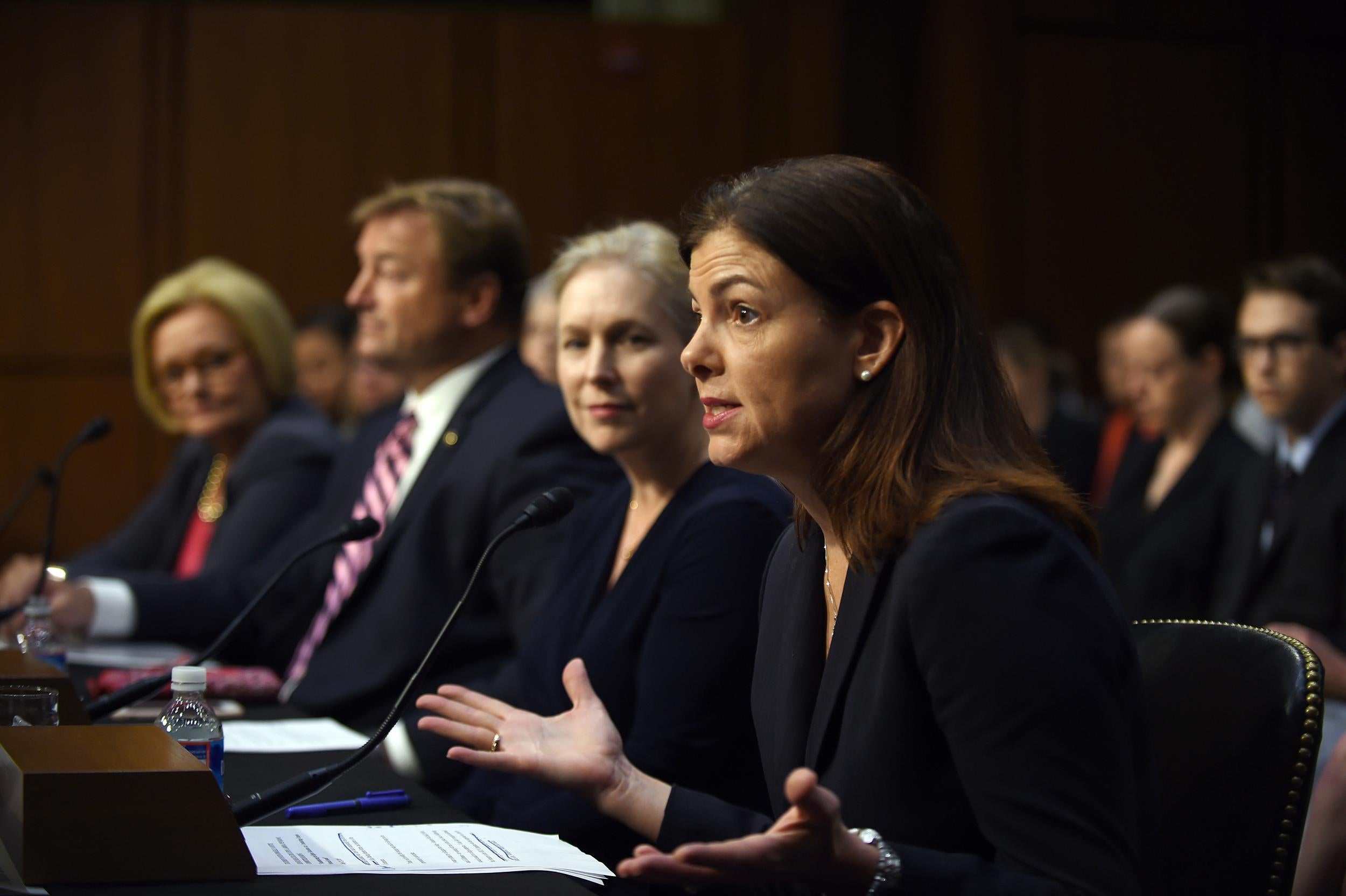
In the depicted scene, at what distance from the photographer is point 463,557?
2.79 meters

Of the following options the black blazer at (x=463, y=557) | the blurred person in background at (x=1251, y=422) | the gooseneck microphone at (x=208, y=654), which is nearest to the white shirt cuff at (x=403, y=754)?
the black blazer at (x=463, y=557)

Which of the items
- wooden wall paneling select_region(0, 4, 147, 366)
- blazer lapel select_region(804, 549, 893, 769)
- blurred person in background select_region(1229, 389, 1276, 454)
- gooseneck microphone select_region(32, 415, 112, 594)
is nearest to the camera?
blazer lapel select_region(804, 549, 893, 769)

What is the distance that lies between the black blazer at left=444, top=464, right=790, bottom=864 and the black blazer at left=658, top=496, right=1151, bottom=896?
0.52m

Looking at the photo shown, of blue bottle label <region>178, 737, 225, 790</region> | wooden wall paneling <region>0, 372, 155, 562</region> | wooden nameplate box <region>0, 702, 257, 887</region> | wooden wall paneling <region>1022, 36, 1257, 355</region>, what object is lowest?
wooden wall paneling <region>0, 372, 155, 562</region>

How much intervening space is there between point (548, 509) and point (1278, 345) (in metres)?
2.70

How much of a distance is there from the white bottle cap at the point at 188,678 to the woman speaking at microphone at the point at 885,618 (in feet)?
0.97

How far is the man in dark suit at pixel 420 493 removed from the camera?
2.75 meters

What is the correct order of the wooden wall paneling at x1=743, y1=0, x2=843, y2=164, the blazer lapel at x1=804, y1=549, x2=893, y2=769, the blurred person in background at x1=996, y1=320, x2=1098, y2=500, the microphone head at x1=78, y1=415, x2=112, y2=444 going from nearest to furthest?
the blazer lapel at x1=804, y1=549, x2=893, y2=769 < the microphone head at x1=78, y1=415, x2=112, y2=444 < the blurred person in background at x1=996, y1=320, x2=1098, y2=500 < the wooden wall paneling at x1=743, y1=0, x2=843, y2=164

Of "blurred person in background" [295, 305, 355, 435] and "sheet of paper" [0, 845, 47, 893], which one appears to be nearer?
"sheet of paper" [0, 845, 47, 893]

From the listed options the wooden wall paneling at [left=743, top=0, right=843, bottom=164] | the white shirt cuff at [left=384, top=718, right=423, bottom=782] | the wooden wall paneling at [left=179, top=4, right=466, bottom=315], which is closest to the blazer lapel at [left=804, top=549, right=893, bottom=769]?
the white shirt cuff at [left=384, top=718, right=423, bottom=782]

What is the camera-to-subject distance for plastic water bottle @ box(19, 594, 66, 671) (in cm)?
242

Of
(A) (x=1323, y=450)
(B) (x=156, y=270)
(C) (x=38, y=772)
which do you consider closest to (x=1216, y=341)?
(A) (x=1323, y=450)

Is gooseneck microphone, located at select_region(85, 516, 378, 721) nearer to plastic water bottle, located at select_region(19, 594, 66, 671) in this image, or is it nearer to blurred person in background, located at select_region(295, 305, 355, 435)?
plastic water bottle, located at select_region(19, 594, 66, 671)

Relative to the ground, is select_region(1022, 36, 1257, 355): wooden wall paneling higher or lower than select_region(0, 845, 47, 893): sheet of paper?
higher
